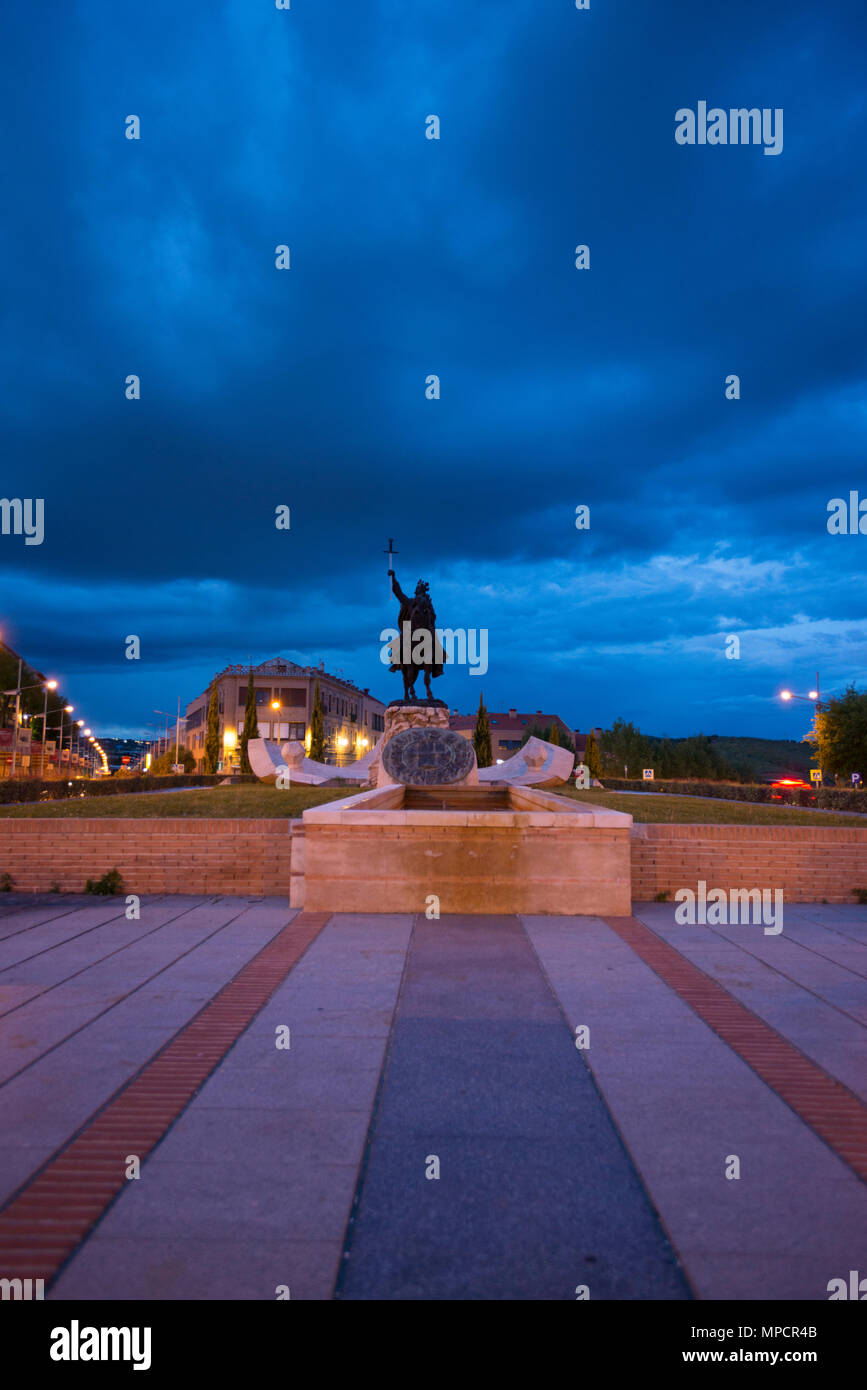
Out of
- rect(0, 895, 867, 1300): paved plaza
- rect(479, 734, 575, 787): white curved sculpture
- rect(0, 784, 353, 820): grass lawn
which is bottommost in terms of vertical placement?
rect(0, 895, 867, 1300): paved plaza

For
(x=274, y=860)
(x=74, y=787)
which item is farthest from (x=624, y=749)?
(x=274, y=860)

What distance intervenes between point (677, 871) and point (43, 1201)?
830 centimetres

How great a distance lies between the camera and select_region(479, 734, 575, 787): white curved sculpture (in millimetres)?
33312

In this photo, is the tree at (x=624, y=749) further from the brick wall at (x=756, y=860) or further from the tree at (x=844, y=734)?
the brick wall at (x=756, y=860)

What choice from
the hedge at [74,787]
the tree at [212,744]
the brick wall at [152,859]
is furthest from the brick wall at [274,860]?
the tree at [212,744]

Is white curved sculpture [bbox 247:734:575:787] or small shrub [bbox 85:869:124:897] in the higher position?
white curved sculpture [bbox 247:734:575:787]

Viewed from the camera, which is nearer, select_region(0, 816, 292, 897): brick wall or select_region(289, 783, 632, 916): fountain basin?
select_region(289, 783, 632, 916): fountain basin

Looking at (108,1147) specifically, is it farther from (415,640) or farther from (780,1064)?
(415,640)

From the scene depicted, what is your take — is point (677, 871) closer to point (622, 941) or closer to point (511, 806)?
point (622, 941)

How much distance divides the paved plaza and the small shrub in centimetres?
278

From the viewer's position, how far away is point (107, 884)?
1002 centimetres

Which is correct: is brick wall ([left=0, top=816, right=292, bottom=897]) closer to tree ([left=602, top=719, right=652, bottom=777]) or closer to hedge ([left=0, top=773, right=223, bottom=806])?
hedge ([left=0, top=773, right=223, bottom=806])

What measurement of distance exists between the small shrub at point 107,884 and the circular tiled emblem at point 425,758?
10.9 m

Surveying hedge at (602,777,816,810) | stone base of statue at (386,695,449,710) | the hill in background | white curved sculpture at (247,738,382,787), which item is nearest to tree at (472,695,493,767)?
hedge at (602,777,816,810)
